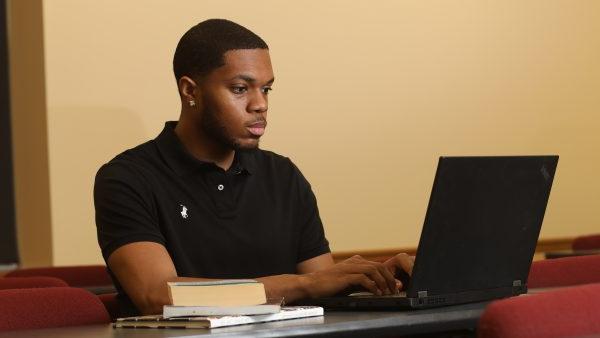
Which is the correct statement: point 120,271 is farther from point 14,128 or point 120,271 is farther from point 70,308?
point 14,128

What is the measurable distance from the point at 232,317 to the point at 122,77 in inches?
109

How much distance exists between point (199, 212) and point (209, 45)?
0.42 meters

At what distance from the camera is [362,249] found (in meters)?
5.40

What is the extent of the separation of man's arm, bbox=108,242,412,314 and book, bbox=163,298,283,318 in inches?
14.2

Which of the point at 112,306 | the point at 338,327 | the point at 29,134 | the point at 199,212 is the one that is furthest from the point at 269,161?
the point at 29,134

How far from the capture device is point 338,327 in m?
1.89

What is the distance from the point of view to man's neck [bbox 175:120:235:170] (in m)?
2.95

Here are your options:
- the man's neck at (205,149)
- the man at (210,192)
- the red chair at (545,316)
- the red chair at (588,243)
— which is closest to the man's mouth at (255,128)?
the man at (210,192)

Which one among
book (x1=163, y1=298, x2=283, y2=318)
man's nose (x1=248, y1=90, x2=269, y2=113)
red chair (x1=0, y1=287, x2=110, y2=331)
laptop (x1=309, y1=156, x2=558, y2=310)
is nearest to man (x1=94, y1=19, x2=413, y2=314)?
man's nose (x1=248, y1=90, x2=269, y2=113)

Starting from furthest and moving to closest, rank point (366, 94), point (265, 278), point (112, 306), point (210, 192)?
point (366, 94), point (210, 192), point (112, 306), point (265, 278)

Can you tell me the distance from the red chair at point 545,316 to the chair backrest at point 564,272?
1.50 metres

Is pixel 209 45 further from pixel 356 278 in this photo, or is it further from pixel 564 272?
pixel 564 272

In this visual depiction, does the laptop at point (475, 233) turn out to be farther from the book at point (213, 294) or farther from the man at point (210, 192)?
the man at point (210, 192)

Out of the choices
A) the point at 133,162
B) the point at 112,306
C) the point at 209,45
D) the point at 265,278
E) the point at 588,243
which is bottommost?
the point at 588,243
